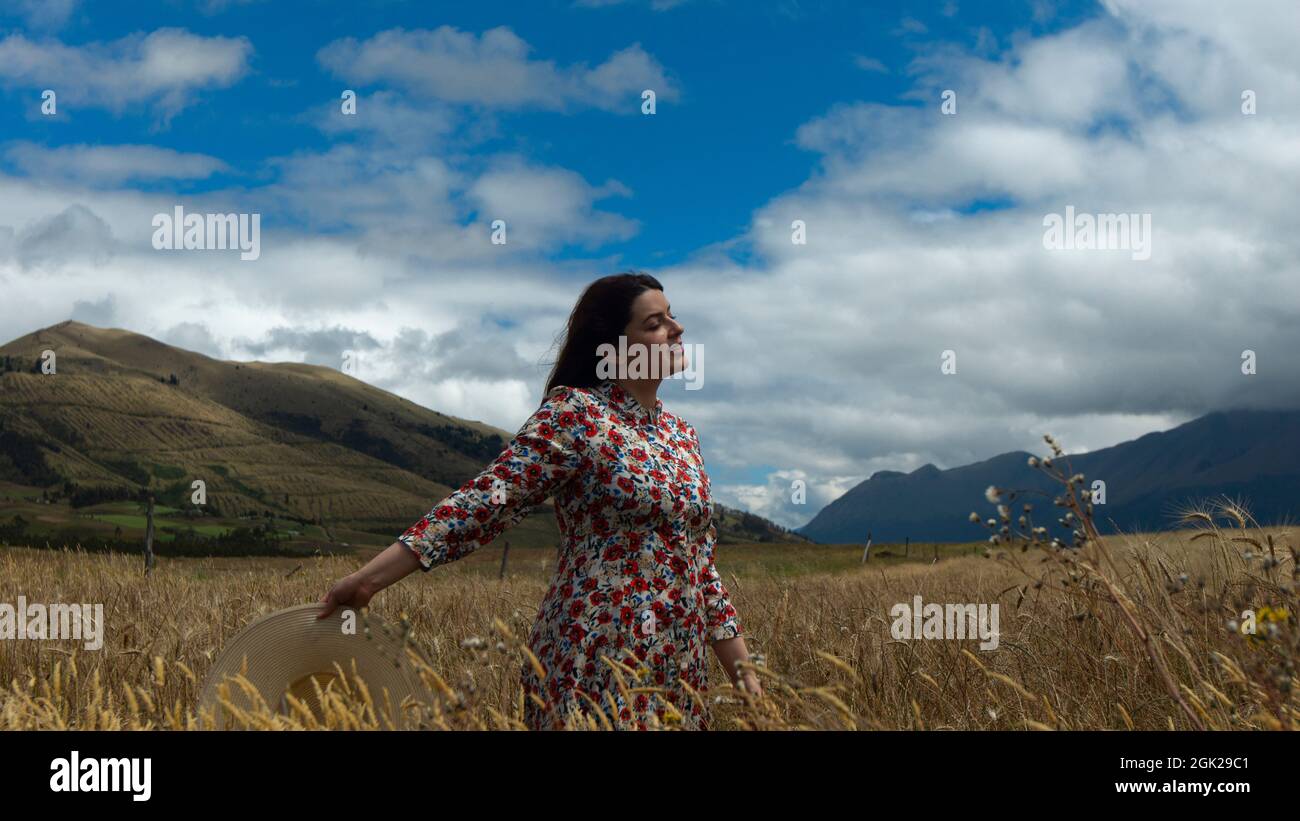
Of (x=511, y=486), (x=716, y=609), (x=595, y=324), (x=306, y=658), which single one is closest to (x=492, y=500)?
(x=511, y=486)

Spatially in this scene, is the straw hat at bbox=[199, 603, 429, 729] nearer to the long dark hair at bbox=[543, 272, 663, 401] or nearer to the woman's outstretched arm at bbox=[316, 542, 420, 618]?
the woman's outstretched arm at bbox=[316, 542, 420, 618]

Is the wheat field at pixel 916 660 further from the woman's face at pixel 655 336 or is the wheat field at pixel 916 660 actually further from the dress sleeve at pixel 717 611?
the woman's face at pixel 655 336

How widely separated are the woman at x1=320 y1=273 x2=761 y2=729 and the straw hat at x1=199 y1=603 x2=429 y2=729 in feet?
0.47

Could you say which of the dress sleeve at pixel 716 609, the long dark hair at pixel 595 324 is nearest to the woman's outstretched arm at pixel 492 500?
the long dark hair at pixel 595 324

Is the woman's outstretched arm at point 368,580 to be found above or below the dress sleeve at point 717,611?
above

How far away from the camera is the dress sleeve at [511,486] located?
11.0ft

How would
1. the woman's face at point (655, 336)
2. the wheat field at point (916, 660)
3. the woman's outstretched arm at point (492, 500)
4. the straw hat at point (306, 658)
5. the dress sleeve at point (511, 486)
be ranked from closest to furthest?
1. the wheat field at point (916, 660)
2. the straw hat at point (306, 658)
3. the woman's outstretched arm at point (492, 500)
4. the dress sleeve at point (511, 486)
5. the woman's face at point (655, 336)

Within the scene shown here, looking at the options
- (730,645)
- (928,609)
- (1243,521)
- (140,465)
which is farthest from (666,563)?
(140,465)

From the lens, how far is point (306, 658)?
327cm

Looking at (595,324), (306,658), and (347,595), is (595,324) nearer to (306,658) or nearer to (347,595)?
(347,595)

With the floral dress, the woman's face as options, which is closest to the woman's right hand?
the floral dress

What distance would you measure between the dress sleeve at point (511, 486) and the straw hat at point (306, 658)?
0.34m

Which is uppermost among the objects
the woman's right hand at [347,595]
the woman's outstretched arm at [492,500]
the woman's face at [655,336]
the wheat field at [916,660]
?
the woman's face at [655,336]
